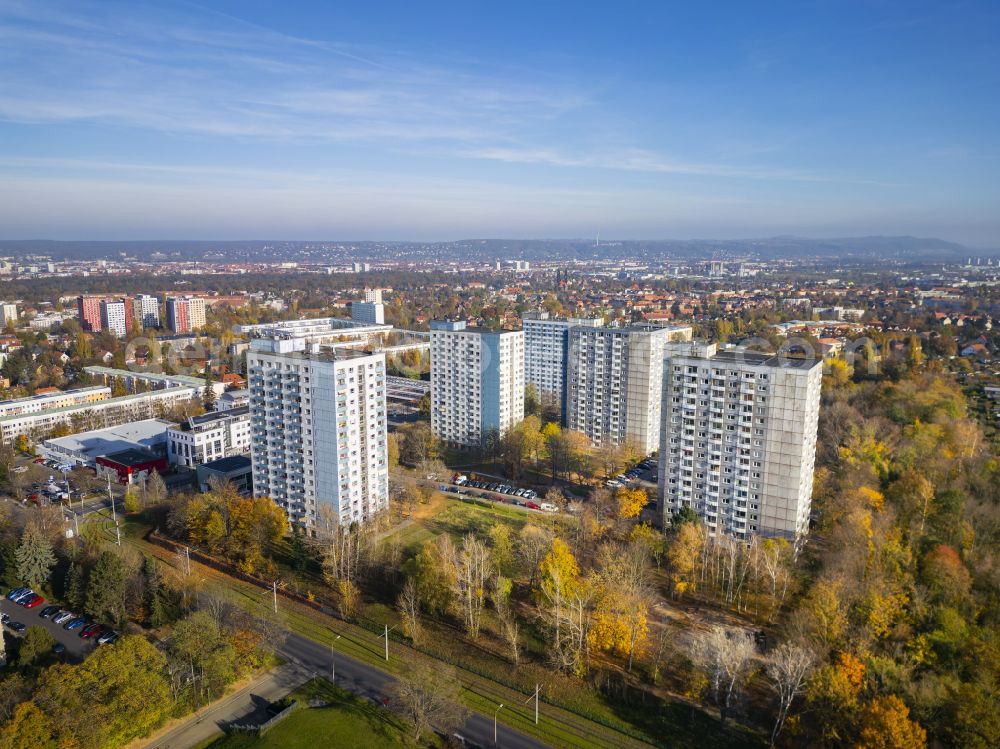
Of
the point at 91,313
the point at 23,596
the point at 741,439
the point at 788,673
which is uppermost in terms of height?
the point at 741,439

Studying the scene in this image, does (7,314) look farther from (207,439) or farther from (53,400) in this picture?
(207,439)

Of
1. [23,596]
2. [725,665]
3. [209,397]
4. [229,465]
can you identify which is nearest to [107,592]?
[23,596]

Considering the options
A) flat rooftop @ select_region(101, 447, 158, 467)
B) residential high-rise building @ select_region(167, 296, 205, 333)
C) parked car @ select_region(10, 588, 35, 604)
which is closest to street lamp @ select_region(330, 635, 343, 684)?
parked car @ select_region(10, 588, 35, 604)

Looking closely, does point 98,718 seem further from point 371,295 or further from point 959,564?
point 371,295

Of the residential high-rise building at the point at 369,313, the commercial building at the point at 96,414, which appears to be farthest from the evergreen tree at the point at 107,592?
the residential high-rise building at the point at 369,313

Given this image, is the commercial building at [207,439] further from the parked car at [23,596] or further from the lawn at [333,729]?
the lawn at [333,729]

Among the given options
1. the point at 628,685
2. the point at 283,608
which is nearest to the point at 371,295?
the point at 283,608

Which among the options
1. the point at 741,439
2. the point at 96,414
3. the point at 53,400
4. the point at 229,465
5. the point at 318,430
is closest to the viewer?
the point at 741,439
